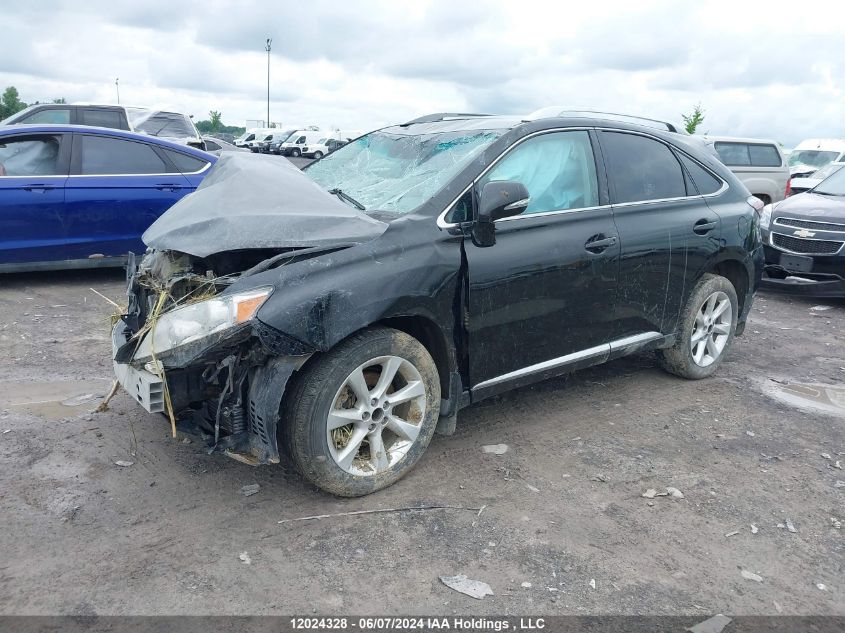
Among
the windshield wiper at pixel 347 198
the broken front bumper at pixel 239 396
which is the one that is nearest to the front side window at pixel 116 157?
the windshield wiper at pixel 347 198

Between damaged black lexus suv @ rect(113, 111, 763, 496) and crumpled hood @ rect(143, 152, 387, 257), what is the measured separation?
1 cm

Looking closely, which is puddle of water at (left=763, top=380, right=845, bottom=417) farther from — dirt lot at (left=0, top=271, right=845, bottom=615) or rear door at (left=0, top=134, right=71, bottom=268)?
rear door at (left=0, top=134, right=71, bottom=268)

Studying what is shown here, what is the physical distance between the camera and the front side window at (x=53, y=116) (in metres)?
11.8

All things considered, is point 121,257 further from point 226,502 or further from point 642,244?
point 642,244

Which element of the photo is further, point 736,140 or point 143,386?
point 736,140

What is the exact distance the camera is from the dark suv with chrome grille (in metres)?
8.07

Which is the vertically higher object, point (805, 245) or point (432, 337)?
point (805, 245)

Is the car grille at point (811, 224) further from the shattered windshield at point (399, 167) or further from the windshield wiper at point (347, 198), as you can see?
the windshield wiper at point (347, 198)

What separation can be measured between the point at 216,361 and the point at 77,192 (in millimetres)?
5035

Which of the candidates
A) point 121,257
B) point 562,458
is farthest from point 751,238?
point 121,257

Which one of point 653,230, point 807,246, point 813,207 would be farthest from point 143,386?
point 813,207

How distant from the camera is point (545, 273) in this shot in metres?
4.00

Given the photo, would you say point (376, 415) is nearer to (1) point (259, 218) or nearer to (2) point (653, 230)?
(1) point (259, 218)

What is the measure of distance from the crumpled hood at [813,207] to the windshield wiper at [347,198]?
6.43 m
